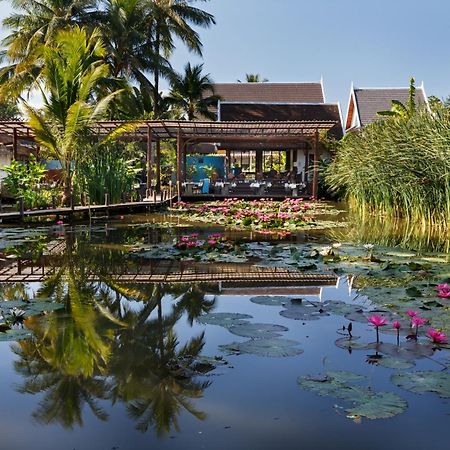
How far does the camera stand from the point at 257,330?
131 inches

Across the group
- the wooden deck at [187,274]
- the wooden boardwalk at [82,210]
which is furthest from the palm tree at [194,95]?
the wooden deck at [187,274]

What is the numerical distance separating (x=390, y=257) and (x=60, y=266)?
145 inches

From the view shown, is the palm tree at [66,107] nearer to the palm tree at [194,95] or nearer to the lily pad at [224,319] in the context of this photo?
the lily pad at [224,319]

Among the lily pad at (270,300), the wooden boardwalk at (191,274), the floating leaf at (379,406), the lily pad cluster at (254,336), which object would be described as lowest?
the floating leaf at (379,406)

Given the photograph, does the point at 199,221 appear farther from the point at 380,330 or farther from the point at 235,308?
the point at 380,330

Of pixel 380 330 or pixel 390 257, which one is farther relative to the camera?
pixel 390 257

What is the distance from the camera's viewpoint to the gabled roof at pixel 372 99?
2595 centimetres

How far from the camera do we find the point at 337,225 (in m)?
10.3

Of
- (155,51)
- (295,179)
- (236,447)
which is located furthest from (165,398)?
(155,51)

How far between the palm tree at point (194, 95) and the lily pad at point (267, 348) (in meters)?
25.4

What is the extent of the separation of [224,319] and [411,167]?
22.4 ft

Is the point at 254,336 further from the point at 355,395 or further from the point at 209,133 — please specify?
the point at 209,133

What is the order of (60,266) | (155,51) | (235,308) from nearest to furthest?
(235,308) → (60,266) → (155,51)

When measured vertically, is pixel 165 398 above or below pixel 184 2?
below
